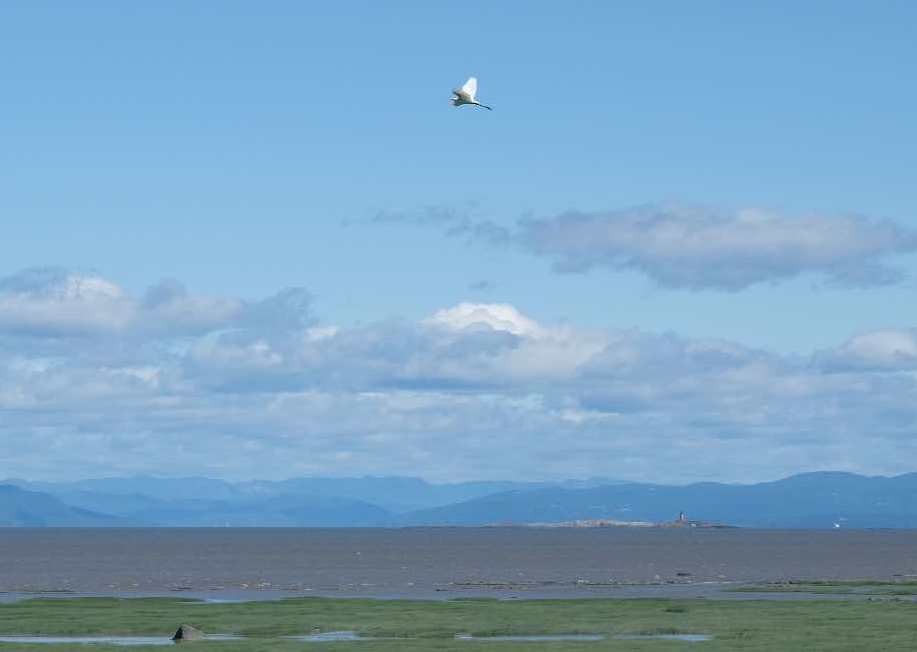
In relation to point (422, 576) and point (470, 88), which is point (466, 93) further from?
point (422, 576)

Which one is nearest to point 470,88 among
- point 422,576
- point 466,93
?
point 466,93

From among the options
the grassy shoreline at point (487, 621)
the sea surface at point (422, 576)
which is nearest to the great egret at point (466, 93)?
the grassy shoreline at point (487, 621)

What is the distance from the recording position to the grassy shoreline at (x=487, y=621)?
6512 cm

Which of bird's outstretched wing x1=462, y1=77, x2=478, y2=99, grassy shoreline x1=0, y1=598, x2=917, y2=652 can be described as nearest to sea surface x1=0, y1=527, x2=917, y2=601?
grassy shoreline x1=0, y1=598, x2=917, y2=652

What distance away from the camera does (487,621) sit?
77.1 meters

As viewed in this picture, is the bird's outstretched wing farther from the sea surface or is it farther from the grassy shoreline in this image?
the sea surface

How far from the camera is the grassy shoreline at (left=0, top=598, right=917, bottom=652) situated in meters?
65.1

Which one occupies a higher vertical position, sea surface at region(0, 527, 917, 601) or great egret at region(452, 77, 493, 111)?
great egret at region(452, 77, 493, 111)

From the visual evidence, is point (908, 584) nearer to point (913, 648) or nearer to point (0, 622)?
point (913, 648)

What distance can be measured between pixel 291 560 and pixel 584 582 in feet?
270

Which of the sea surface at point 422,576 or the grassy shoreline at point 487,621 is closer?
the grassy shoreline at point 487,621

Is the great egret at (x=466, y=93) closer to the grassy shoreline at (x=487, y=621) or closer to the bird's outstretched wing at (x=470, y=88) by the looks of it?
the bird's outstretched wing at (x=470, y=88)

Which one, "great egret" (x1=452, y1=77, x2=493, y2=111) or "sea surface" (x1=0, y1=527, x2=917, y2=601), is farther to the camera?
"sea surface" (x1=0, y1=527, x2=917, y2=601)

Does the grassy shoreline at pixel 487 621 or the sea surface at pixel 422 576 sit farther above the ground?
the sea surface at pixel 422 576
